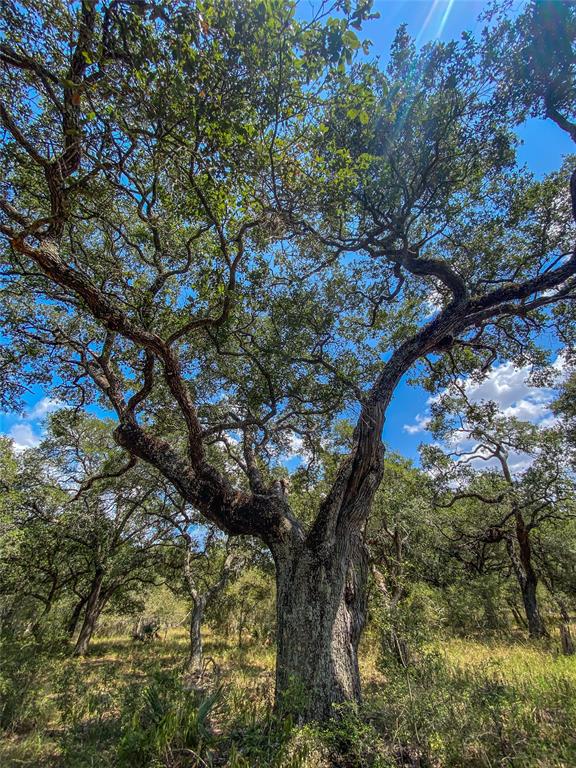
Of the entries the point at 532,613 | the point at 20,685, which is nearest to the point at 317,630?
the point at 20,685

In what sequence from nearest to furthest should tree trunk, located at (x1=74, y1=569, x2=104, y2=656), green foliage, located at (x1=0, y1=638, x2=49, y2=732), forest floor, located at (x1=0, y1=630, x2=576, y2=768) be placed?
1. forest floor, located at (x1=0, y1=630, x2=576, y2=768)
2. green foliage, located at (x1=0, y1=638, x2=49, y2=732)
3. tree trunk, located at (x1=74, y1=569, x2=104, y2=656)

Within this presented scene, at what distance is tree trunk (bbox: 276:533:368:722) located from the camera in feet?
11.6

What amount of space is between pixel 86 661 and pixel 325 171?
16.8 metres

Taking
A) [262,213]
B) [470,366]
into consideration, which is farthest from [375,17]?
[470,366]

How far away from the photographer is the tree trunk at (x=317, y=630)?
3535 millimetres

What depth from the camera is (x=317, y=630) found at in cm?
388

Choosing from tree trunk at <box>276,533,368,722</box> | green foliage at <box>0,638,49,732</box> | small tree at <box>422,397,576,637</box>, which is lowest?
green foliage at <box>0,638,49,732</box>

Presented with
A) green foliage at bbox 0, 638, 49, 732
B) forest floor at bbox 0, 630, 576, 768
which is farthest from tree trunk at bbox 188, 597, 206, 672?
forest floor at bbox 0, 630, 576, 768

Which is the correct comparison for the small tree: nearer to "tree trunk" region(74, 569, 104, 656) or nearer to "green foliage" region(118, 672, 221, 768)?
"green foliage" region(118, 672, 221, 768)

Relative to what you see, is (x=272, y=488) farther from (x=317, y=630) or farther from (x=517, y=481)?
(x=517, y=481)

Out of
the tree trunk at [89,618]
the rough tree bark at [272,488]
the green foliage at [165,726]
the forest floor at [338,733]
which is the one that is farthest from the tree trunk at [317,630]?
the tree trunk at [89,618]

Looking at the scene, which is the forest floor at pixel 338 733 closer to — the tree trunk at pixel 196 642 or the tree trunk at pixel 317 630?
the tree trunk at pixel 317 630

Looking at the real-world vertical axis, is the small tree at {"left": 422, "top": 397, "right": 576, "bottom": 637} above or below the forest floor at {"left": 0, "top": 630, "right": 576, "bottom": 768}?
above

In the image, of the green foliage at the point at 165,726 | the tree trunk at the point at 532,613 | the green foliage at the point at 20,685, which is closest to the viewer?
the green foliage at the point at 165,726
